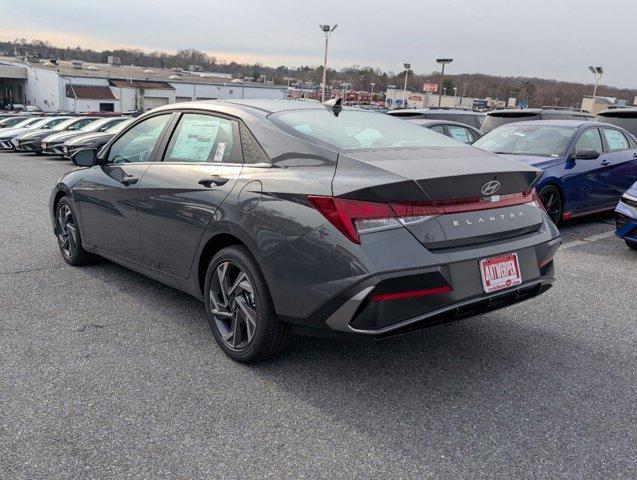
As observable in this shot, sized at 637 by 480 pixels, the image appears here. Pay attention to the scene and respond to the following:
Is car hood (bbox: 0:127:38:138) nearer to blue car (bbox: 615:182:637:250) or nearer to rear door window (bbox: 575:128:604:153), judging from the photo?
rear door window (bbox: 575:128:604:153)

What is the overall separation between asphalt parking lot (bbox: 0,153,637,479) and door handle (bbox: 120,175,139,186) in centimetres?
96

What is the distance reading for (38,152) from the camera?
810 inches

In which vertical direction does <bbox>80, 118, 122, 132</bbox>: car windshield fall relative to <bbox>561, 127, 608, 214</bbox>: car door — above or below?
below

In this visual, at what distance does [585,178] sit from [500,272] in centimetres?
539

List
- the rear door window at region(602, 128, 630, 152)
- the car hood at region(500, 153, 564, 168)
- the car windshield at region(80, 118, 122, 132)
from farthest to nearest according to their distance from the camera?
1. the car windshield at region(80, 118, 122, 132)
2. the rear door window at region(602, 128, 630, 152)
3. the car hood at region(500, 153, 564, 168)

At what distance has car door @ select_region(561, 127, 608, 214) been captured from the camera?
7.52 meters

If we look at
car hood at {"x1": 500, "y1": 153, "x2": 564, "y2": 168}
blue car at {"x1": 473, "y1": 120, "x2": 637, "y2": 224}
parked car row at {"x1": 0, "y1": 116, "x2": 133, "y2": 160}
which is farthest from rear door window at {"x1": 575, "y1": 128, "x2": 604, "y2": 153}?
parked car row at {"x1": 0, "y1": 116, "x2": 133, "y2": 160}

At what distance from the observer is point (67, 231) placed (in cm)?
551

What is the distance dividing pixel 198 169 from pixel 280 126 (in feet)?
2.20

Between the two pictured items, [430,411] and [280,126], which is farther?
[280,126]

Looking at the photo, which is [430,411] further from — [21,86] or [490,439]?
[21,86]

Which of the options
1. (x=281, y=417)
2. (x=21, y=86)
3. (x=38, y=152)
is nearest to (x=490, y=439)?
(x=281, y=417)

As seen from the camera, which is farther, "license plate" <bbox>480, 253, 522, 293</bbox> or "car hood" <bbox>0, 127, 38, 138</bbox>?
"car hood" <bbox>0, 127, 38, 138</bbox>

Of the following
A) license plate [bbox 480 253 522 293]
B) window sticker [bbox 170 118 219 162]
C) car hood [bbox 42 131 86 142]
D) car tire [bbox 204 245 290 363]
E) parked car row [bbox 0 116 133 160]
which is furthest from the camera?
car hood [bbox 42 131 86 142]
